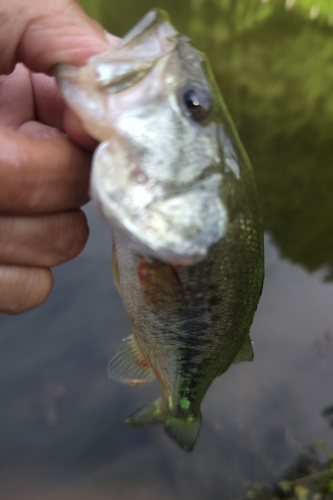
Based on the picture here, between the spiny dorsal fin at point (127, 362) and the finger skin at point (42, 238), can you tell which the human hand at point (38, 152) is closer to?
the finger skin at point (42, 238)

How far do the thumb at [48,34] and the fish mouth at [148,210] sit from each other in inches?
12.2

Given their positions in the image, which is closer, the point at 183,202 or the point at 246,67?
the point at 183,202

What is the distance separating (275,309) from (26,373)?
292 cm

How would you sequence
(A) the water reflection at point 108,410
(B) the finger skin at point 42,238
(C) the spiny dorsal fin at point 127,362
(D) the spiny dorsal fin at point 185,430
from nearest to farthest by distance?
(B) the finger skin at point 42,238 < (C) the spiny dorsal fin at point 127,362 < (D) the spiny dorsal fin at point 185,430 < (A) the water reflection at point 108,410

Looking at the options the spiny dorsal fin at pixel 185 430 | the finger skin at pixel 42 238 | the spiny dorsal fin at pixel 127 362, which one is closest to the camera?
the finger skin at pixel 42 238

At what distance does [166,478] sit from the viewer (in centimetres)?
333

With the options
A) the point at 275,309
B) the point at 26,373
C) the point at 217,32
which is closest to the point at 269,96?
the point at 217,32

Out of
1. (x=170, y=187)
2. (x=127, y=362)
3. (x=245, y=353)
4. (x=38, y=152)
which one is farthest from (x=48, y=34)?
(x=245, y=353)

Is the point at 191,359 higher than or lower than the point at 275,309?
higher

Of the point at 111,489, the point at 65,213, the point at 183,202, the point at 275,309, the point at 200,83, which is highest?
the point at 200,83

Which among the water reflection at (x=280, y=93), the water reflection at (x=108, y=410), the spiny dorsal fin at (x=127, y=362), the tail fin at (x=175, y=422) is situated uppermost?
the spiny dorsal fin at (x=127, y=362)

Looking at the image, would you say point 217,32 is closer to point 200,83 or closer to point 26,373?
point 26,373

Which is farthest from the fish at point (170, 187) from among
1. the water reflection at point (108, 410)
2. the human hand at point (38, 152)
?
the water reflection at point (108, 410)

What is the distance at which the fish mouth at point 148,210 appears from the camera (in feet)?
3.07
